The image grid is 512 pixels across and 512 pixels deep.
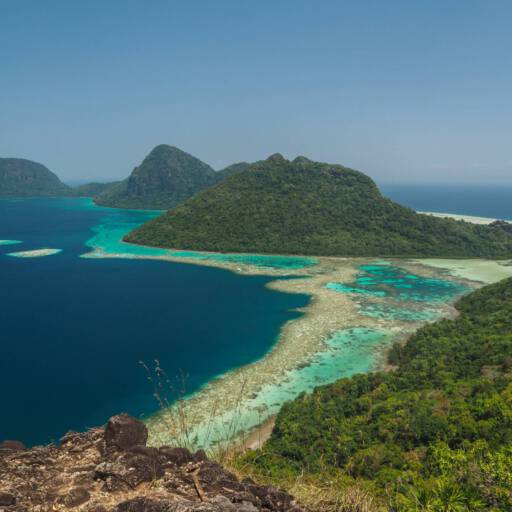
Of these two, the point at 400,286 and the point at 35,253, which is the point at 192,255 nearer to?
the point at 35,253

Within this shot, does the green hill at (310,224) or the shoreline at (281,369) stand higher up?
the green hill at (310,224)

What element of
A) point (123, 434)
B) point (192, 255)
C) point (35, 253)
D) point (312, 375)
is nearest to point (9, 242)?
point (35, 253)

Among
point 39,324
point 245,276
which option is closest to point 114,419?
point 39,324

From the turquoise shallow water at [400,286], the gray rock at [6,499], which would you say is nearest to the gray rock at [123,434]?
the gray rock at [6,499]

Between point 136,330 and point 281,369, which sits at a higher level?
point 281,369

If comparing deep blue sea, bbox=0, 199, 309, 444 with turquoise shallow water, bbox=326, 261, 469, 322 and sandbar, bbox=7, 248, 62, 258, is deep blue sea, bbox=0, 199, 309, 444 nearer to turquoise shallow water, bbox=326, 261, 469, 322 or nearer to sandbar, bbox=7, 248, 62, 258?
sandbar, bbox=7, 248, 62, 258

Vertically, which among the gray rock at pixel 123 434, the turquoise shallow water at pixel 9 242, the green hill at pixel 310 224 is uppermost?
the green hill at pixel 310 224

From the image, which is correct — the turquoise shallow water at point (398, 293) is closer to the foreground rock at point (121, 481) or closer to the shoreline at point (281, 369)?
the shoreline at point (281, 369)
